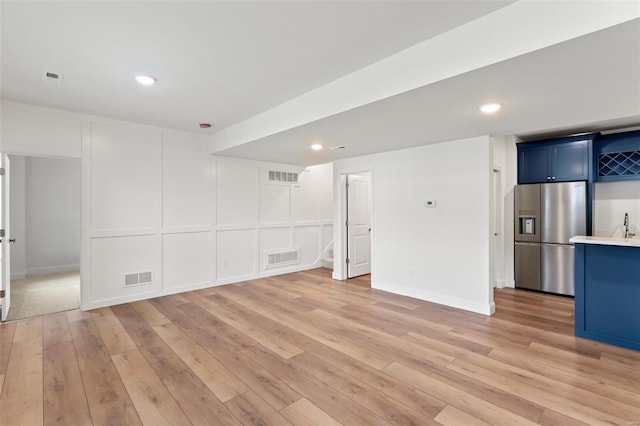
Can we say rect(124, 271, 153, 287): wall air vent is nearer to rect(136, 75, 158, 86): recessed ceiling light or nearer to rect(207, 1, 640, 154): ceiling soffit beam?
rect(136, 75, 158, 86): recessed ceiling light

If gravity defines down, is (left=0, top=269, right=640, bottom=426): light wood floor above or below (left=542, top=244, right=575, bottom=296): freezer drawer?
below

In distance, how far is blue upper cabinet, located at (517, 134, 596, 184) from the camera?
468 cm

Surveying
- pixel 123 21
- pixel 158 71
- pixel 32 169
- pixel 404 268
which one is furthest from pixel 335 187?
pixel 32 169

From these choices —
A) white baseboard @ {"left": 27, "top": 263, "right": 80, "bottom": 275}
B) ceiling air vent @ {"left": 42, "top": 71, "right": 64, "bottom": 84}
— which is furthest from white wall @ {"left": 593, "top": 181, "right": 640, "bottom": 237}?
white baseboard @ {"left": 27, "top": 263, "right": 80, "bottom": 275}


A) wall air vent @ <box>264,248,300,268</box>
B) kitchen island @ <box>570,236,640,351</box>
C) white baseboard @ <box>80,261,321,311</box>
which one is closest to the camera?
kitchen island @ <box>570,236,640,351</box>

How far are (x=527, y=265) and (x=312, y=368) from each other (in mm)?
4351

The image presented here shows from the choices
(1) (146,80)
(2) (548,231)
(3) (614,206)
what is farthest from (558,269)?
(1) (146,80)

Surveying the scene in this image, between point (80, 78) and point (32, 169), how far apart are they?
4839mm

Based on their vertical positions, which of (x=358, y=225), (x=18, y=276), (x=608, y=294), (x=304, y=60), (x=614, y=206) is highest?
(x=304, y=60)

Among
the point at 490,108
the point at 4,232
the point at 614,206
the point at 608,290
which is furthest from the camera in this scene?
the point at 614,206

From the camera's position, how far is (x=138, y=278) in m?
4.60

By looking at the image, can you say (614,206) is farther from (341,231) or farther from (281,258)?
(281,258)

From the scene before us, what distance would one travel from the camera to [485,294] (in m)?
3.94

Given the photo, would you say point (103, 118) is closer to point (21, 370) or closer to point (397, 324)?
point (21, 370)
